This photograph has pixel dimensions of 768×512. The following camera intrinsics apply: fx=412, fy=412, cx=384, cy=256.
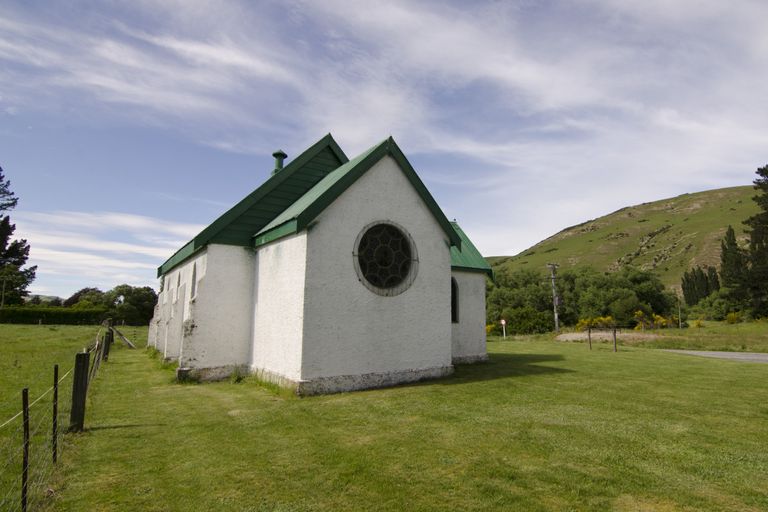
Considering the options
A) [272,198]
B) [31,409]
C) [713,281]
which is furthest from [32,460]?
[713,281]

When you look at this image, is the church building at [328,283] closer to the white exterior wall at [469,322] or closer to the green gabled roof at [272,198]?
the green gabled roof at [272,198]

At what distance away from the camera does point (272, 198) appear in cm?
1536

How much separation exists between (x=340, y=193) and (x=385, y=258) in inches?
97.2

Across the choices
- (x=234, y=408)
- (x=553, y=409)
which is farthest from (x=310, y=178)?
(x=553, y=409)

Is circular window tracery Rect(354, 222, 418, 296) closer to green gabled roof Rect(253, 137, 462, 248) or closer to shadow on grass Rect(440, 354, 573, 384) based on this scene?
green gabled roof Rect(253, 137, 462, 248)

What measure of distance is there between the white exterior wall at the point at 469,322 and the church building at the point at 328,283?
4.24m

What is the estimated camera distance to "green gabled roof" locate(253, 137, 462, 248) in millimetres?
11438

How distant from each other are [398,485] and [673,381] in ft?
40.2

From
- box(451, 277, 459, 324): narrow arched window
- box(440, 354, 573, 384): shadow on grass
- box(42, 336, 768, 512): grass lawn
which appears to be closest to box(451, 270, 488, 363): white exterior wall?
box(451, 277, 459, 324): narrow arched window

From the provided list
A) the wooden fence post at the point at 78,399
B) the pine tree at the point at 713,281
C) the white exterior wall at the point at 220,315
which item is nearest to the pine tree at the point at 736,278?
the pine tree at the point at 713,281

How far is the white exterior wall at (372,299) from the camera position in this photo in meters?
11.4

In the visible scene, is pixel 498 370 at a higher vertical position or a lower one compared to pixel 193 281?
lower

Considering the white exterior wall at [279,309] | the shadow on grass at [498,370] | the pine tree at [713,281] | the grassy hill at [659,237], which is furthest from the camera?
the grassy hill at [659,237]

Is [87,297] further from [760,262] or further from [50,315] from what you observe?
[760,262]
